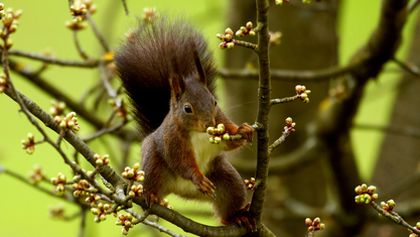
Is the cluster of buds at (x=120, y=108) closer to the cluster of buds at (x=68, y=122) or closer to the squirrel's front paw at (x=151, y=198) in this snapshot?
the squirrel's front paw at (x=151, y=198)

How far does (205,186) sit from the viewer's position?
208cm

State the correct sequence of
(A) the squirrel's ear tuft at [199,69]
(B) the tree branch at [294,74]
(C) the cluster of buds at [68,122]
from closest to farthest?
1. (C) the cluster of buds at [68,122]
2. (A) the squirrel's ear tuft at [199,69]
3. (B) the tree branch at [294,74]

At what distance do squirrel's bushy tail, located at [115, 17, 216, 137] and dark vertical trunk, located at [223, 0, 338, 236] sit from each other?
65.3 inches

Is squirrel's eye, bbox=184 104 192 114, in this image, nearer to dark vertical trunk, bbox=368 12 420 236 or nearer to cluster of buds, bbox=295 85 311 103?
cluster of buds, bbox=295 85 311 103

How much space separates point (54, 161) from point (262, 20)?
459 centimetres

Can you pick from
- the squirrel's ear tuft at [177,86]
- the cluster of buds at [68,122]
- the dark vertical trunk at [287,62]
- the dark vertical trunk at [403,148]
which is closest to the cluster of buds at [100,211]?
the cluster of buds at [68,122]

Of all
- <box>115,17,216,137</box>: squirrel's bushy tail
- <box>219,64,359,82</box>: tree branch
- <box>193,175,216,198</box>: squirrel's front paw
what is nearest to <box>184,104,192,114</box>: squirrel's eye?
<box>115,17,216,137</box>: squirrel's bushy tail

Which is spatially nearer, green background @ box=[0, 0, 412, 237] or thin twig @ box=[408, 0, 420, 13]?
thin twig @ box=[408, 0, 420, 13]

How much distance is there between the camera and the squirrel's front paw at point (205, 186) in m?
2.07

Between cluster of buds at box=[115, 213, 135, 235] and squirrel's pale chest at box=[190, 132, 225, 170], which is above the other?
cluster of buds at box=[115, 213, 135, 235]

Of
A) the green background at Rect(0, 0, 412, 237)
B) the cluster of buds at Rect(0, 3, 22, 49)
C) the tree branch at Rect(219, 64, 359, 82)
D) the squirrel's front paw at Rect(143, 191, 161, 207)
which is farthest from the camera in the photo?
the green background at Rect(0, 0, 412, 237)

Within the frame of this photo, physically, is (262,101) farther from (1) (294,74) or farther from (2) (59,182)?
(1) (294,74)

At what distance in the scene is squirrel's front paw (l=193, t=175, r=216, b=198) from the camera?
207cm

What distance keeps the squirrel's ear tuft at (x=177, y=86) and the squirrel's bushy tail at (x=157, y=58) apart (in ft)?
0.08
